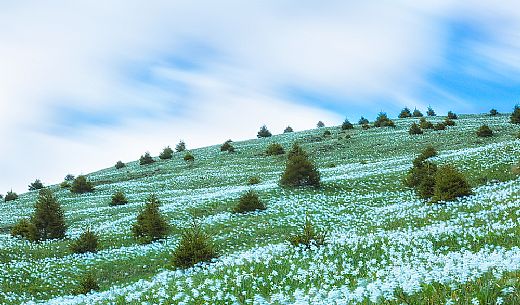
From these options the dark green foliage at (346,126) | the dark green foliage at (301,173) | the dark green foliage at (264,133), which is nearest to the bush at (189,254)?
the dark green foliage at (301,173)

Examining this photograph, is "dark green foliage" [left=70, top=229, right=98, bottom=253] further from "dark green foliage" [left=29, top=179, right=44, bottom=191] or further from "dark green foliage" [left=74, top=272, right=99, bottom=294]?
"dark green foliage" [left=29, top=179, right=44, bottom=191]

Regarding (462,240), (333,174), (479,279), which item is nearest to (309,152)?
(333,174)

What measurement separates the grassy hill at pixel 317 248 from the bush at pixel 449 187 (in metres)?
0.80

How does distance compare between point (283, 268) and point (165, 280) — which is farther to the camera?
point (165, 280)

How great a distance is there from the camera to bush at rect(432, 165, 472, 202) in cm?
2439

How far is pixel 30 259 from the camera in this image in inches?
955

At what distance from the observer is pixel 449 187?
24719 mm

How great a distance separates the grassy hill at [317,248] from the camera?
Answer: 10.2m

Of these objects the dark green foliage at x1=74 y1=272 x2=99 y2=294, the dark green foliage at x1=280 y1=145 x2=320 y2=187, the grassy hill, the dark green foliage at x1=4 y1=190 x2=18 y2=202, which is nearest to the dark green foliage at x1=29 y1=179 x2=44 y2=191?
the dark green foliage at x1=4 y1=190 x2=18 y2=202

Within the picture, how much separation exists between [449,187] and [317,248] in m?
11.2

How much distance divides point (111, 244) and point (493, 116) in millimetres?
79091

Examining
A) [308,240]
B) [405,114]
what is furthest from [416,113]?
[308,240]

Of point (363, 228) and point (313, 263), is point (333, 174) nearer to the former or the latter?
point (363, 228)

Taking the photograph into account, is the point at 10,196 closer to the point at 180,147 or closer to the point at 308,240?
the point at 180,147
